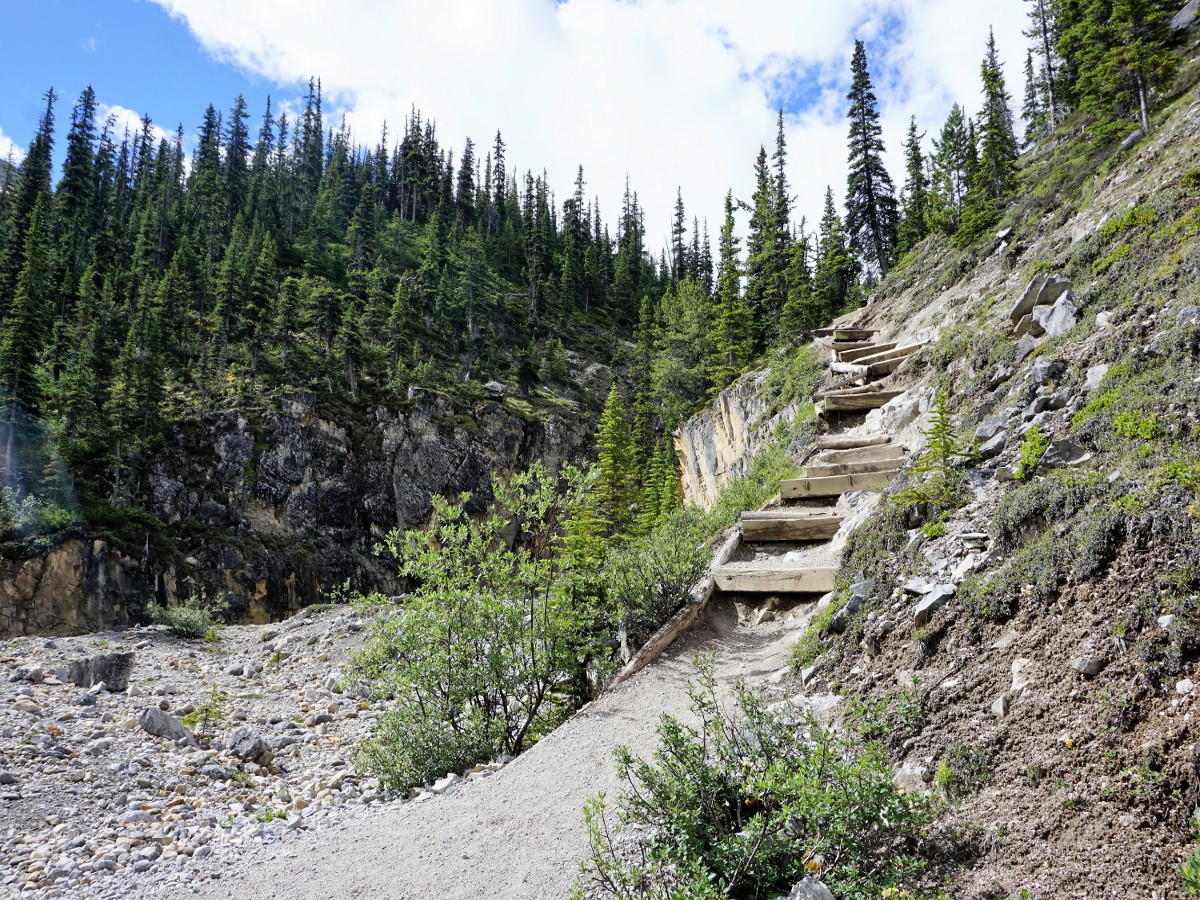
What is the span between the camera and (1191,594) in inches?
152

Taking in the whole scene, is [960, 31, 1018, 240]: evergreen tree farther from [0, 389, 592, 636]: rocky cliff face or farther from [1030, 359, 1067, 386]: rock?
[0, 389, 592, 636]: rocky cliff face

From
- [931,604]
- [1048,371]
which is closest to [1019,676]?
[931,604]

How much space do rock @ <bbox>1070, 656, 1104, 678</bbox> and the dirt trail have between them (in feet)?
Answer: 13.0

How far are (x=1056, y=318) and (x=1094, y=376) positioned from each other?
3.25 metres

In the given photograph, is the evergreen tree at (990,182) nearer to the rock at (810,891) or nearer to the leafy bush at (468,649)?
the leafy bush at (468,649)

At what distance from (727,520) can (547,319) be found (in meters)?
66.6

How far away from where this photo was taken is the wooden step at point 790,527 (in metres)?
12.0

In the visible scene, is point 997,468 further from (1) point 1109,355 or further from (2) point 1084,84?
(2) point 1084,84

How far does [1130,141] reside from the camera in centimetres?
1728

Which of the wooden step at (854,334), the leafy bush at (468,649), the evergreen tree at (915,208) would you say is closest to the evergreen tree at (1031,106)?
the evergreen tree at (915,208)

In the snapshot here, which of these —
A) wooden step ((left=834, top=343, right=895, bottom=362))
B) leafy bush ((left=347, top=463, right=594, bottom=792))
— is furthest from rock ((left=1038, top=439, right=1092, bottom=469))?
wooden step ((left=834, top=343, right=895, bottom=362))

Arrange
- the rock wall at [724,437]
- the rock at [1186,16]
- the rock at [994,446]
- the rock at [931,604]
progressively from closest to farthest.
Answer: the rock at [931,604] < the rock at [994,446] < the rock at [1186,16] < the rock wall at [724,437]

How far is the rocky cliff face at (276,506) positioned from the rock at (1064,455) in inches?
1325

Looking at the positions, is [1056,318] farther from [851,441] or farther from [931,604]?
[931,604]
